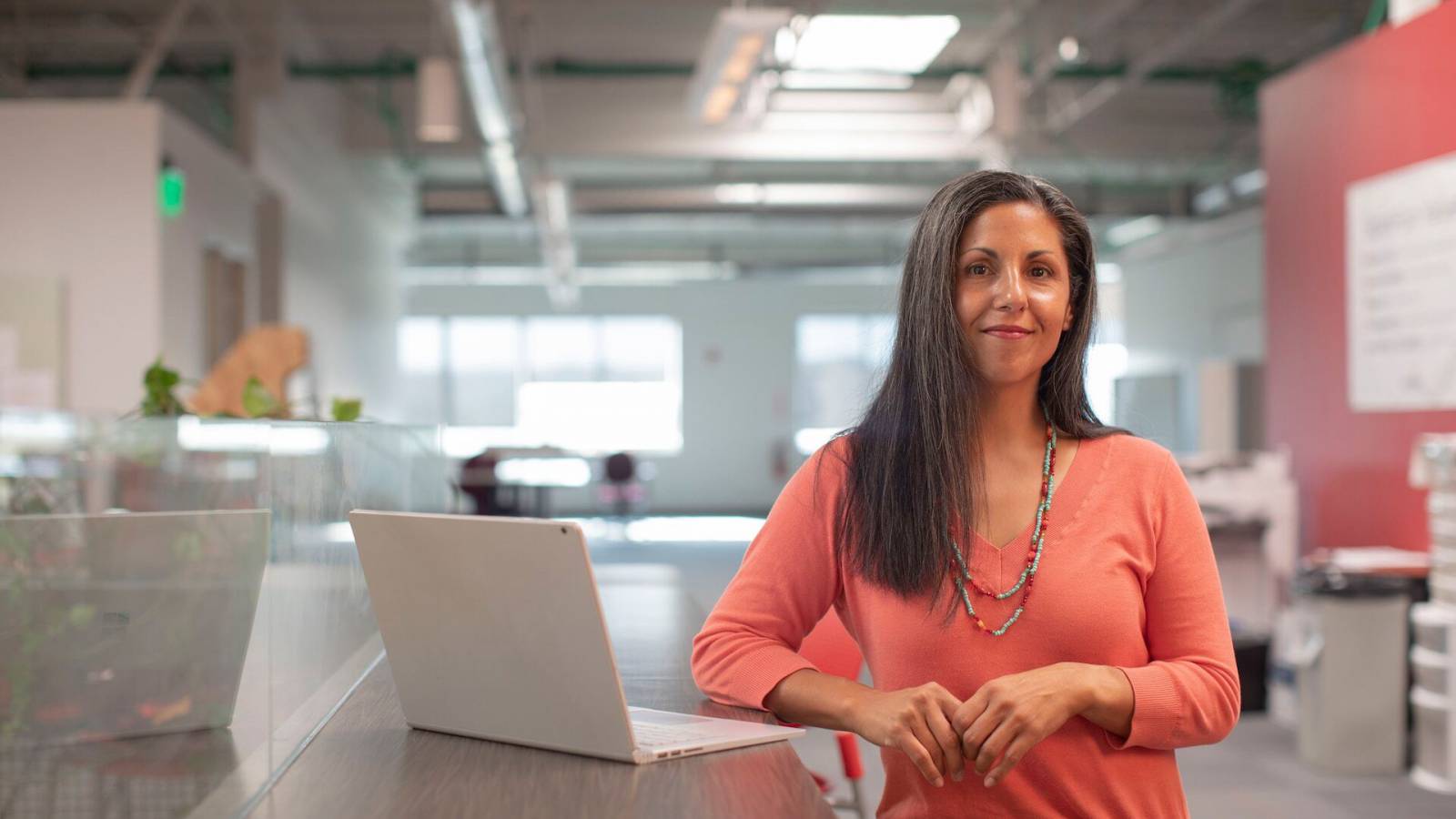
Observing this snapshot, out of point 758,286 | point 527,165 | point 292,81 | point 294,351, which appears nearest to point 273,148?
point 292,81

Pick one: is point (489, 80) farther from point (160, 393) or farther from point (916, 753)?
point (916, 753)

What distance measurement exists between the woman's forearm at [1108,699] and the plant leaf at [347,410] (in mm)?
1296

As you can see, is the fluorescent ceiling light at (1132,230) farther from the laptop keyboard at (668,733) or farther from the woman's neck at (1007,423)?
the laptop keyboard at (668,733)

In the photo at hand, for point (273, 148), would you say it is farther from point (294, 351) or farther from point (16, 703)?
point (16, 703)

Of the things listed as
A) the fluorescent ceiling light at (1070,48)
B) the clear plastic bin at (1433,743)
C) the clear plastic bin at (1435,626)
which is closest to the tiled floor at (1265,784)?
the clear plastic bin at (1433,743)

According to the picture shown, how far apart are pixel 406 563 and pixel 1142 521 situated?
2.90 feet

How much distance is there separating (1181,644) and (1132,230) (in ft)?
42.4

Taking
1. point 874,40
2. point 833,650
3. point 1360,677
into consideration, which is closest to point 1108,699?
point 833,650

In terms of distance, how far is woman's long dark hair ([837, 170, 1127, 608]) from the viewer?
5.33ft

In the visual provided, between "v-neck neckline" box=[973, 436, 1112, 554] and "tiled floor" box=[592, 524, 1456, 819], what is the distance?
2.50m

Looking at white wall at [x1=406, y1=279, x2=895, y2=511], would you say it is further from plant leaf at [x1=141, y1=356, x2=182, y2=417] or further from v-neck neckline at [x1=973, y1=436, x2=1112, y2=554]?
v-neck neckline at [x1=973, y1=436, x2=1112, y2=554]

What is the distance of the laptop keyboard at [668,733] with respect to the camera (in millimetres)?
1435

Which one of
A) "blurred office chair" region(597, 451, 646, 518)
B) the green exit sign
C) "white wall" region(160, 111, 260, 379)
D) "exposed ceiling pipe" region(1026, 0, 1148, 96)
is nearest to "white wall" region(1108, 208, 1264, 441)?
"exposed ceiling pipe" region(1026, 0, 1148, 96)

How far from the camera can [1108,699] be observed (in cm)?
147
